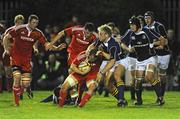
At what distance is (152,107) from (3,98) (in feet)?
17.1

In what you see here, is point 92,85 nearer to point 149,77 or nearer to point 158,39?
point 149,77

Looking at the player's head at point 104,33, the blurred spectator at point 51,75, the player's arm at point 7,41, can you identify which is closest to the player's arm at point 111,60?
the player's head at point 104,33

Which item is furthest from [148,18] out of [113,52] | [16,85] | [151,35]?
[16,85]

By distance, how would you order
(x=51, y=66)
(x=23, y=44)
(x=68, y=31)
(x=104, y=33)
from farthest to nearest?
(x=51, y=66), (x=68, y=31), (x=23, y=44), (x=104, y=33)

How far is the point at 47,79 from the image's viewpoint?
27.1 meters

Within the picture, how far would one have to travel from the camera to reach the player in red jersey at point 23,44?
60.4 feet

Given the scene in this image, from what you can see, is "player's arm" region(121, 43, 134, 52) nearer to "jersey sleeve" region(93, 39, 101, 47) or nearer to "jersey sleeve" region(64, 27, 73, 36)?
"jersey sleeve" region(93, 39, 101, 47)

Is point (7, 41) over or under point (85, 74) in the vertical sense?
over

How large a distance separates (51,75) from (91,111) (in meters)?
10.2

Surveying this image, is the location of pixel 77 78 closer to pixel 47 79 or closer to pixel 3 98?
pixel 3 98

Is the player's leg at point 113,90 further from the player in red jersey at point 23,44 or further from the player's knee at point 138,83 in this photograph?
the player in red jersey at point 23,44

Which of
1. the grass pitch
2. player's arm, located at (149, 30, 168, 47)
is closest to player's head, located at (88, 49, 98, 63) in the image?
the grass pitch

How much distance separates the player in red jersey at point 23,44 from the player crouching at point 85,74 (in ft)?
3.88

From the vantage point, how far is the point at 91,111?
16.8 meters
